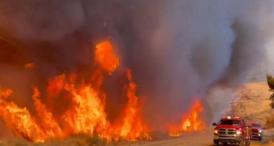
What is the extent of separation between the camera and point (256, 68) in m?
96.6

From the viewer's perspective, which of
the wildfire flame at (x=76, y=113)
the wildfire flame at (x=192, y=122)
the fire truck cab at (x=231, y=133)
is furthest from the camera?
the wildfire flame at (x=192, y=122)

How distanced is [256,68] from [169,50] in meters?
37.7

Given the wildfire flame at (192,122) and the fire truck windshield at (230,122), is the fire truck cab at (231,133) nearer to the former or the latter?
the fire truck windshield at (230,122)

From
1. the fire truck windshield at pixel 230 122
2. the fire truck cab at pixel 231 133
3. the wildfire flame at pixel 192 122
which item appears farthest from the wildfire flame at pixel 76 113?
the fire truck windshield at pixel 230 122

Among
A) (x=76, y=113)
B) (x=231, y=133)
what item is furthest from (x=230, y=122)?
(x=76, y=113)

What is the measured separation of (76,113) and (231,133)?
14.6m

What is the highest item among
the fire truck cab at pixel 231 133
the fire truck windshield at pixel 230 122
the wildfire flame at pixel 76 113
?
the wildfire flame at pixel 76 113

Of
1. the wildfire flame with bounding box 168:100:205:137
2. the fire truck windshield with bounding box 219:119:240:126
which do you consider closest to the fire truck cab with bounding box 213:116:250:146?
the fire truck windshield with bounding box 219:119:240:126

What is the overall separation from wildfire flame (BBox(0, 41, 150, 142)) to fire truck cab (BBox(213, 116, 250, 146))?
10.8 meters

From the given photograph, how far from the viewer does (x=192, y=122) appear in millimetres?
67125

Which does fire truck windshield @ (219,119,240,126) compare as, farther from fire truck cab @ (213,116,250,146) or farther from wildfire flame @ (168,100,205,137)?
wildfire flame @ (168,100,205,137)

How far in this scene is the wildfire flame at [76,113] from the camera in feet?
116

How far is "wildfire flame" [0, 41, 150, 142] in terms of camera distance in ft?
116

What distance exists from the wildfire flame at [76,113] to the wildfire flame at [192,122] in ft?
33.4
